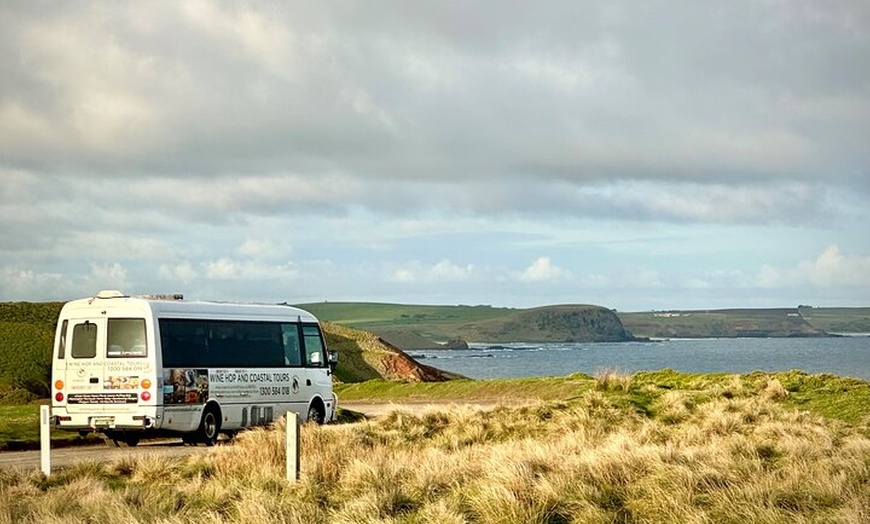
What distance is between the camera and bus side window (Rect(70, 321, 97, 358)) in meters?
22.3

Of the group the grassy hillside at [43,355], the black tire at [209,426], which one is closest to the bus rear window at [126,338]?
the black tire at [209,426]

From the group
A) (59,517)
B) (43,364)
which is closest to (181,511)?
(59,517)

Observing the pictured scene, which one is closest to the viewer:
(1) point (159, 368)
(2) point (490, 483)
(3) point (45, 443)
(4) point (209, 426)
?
(2) point (490, 483)

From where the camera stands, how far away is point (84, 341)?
22.4 metres

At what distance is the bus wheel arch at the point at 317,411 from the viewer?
26922 millimetres

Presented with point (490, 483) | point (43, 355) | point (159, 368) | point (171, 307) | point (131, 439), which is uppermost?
point (171, 307)

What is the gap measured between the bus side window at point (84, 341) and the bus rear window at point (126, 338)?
35 centimetres

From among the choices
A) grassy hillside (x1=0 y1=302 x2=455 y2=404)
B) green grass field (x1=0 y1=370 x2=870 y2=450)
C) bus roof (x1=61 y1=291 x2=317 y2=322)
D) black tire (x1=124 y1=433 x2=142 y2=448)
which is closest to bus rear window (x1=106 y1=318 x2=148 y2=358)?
bus roof (x1=61 y1=291 x2=317 y2=322)

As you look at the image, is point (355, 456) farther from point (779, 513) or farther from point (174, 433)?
point (174, 433)

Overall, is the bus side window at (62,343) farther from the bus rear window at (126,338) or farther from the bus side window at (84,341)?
the bus rear window at (126,338)

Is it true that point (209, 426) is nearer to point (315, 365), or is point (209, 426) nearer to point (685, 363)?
point (315, 365)

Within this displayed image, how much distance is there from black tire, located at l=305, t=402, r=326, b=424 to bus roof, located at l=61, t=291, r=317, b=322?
2.66 m

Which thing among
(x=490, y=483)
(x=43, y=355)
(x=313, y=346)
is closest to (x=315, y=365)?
(x=313, y=346)

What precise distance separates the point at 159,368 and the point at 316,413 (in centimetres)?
603
